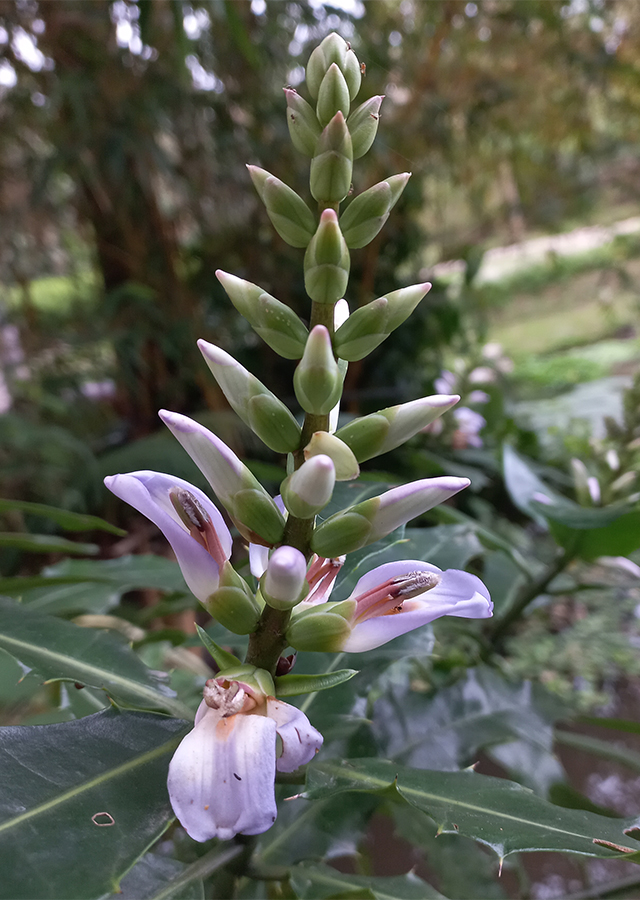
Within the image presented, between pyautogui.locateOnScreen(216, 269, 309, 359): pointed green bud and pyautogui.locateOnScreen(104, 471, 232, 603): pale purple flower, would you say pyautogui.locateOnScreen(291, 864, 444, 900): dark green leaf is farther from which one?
pyautogui.locateOnScreen(216, 269, 309, 359): pointed green bud

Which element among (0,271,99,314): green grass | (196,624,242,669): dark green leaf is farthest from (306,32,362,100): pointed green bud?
(0,271,99,314): green grass

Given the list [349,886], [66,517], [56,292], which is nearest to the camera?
[349,886]

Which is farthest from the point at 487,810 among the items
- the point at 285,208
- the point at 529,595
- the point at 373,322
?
the point at 529,595

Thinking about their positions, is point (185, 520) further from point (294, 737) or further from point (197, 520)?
point (294, 737)

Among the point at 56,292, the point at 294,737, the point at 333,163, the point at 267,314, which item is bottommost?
the point at 294,737

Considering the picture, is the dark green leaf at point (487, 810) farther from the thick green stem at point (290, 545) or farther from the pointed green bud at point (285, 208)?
the pointed green bud at point (285, 208)
